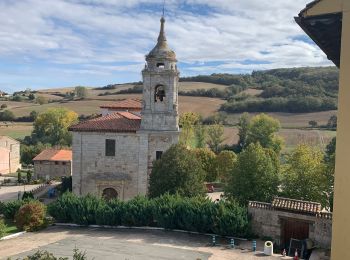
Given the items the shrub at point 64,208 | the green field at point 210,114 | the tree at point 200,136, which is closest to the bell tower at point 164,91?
the shrub at point 64,208

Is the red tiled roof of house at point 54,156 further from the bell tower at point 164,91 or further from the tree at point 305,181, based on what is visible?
the tree at point 305,181

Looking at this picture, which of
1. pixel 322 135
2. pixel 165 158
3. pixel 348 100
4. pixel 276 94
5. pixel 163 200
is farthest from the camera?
pixel 276 94

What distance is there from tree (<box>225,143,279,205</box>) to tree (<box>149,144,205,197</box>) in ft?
9.77

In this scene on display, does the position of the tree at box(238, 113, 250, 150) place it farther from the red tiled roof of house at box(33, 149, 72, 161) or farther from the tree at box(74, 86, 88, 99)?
the tree at box(74, 86, 88, 99)

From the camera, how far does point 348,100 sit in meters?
4.20

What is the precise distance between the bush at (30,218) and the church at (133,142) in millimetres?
5741

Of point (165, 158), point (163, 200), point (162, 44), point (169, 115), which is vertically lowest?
point (163, 200)

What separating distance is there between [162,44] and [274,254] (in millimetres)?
18717

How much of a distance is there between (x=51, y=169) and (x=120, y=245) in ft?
120

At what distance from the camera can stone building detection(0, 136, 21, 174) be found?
210 feet

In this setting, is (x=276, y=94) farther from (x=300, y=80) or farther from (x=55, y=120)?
(x=55, y=120)

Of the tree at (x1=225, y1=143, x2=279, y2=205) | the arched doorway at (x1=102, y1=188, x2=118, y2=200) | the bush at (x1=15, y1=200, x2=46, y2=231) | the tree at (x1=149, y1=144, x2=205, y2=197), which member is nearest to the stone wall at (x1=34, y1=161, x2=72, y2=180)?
the arched doorway at (x1=102, y1=188, x2=118, y2=200)

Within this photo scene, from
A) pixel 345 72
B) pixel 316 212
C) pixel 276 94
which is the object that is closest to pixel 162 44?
pixel 316 212

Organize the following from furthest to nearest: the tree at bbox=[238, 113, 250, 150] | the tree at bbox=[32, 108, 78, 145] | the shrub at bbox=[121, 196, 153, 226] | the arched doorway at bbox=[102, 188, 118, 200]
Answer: the tree at bbox=[32, 108, 78, 145] → the tree at bbox=[238, 113, 250, 150] → the arched doorway at bbox=[102, 188, 118, 200] → the shrub at bbox=[121, 196, 153, 226]
